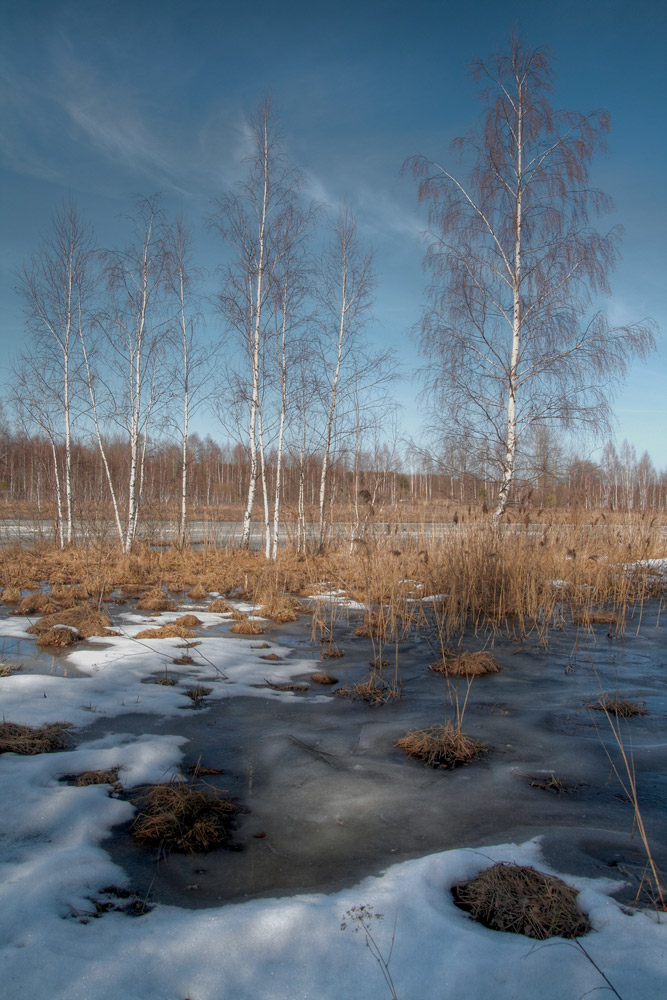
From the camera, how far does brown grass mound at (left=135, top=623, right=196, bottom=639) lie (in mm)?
5990

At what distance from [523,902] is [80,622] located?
5474mm

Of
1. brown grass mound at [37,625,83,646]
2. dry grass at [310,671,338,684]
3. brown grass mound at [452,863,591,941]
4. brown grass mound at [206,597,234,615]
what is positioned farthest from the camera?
brown grass mound at [206,597,234,615]

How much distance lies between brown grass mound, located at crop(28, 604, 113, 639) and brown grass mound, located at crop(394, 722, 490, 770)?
381cm

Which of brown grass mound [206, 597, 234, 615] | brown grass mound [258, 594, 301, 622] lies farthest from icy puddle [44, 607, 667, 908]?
brown grass mound [206, 597, 234, 615]

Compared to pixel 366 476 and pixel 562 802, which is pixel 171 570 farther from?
pixel 562 802

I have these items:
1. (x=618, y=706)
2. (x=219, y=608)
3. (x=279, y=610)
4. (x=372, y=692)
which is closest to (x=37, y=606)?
(x=219, y=608)

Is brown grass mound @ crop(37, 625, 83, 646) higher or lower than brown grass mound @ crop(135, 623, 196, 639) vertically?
higher

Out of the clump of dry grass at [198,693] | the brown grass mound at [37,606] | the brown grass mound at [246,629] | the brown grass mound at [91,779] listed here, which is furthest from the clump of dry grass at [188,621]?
the brown grass mound at [91,779]

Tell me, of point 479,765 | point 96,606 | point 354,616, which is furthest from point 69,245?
point 479,765

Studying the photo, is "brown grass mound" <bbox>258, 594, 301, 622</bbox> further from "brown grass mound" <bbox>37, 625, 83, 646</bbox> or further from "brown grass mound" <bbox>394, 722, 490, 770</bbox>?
"brown grass mound" <bbox>394, 722, 490, 770</bbox>

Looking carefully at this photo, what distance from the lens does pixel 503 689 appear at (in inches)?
186

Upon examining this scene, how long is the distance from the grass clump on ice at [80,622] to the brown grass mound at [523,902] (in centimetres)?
491

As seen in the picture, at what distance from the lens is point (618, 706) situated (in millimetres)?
4066

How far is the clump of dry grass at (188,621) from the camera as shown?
21.9 ft
